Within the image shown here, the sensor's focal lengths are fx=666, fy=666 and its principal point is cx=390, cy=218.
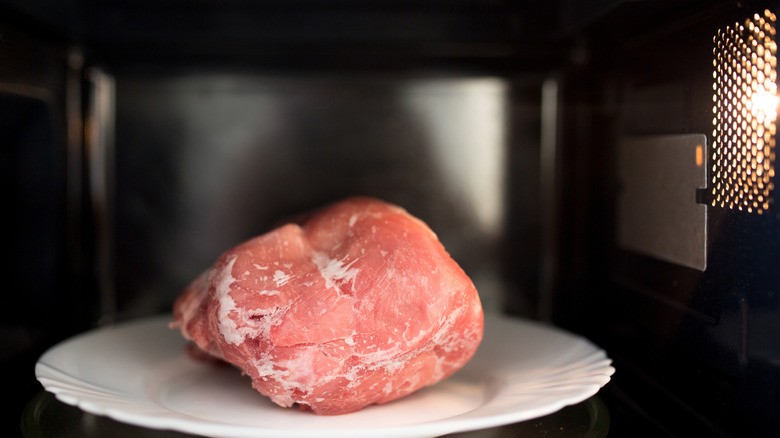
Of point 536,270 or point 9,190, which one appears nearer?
point 9,190

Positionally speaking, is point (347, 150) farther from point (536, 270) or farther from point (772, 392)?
point (772, 392)

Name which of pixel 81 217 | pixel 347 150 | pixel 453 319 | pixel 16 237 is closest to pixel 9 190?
pixel 16 237

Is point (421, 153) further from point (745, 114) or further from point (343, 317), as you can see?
point (745, 114)

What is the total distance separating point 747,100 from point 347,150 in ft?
2.29

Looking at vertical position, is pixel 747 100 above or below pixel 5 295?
above

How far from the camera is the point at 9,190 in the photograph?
97 cm

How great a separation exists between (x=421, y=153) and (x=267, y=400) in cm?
54

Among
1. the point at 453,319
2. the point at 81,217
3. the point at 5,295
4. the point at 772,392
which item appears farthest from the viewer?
the point at 81,217

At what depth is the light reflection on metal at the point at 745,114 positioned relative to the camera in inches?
25.2

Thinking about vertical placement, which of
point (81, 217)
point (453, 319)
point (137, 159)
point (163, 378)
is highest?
point (137, 159)

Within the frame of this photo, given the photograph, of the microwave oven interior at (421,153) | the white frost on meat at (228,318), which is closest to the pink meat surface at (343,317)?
the white frost on meat at (228,318)

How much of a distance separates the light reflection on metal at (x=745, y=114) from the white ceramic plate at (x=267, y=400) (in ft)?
0.87

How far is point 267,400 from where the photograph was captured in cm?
90

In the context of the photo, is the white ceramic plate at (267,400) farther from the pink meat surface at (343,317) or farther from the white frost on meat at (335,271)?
the white frost on meat at (335,271)
